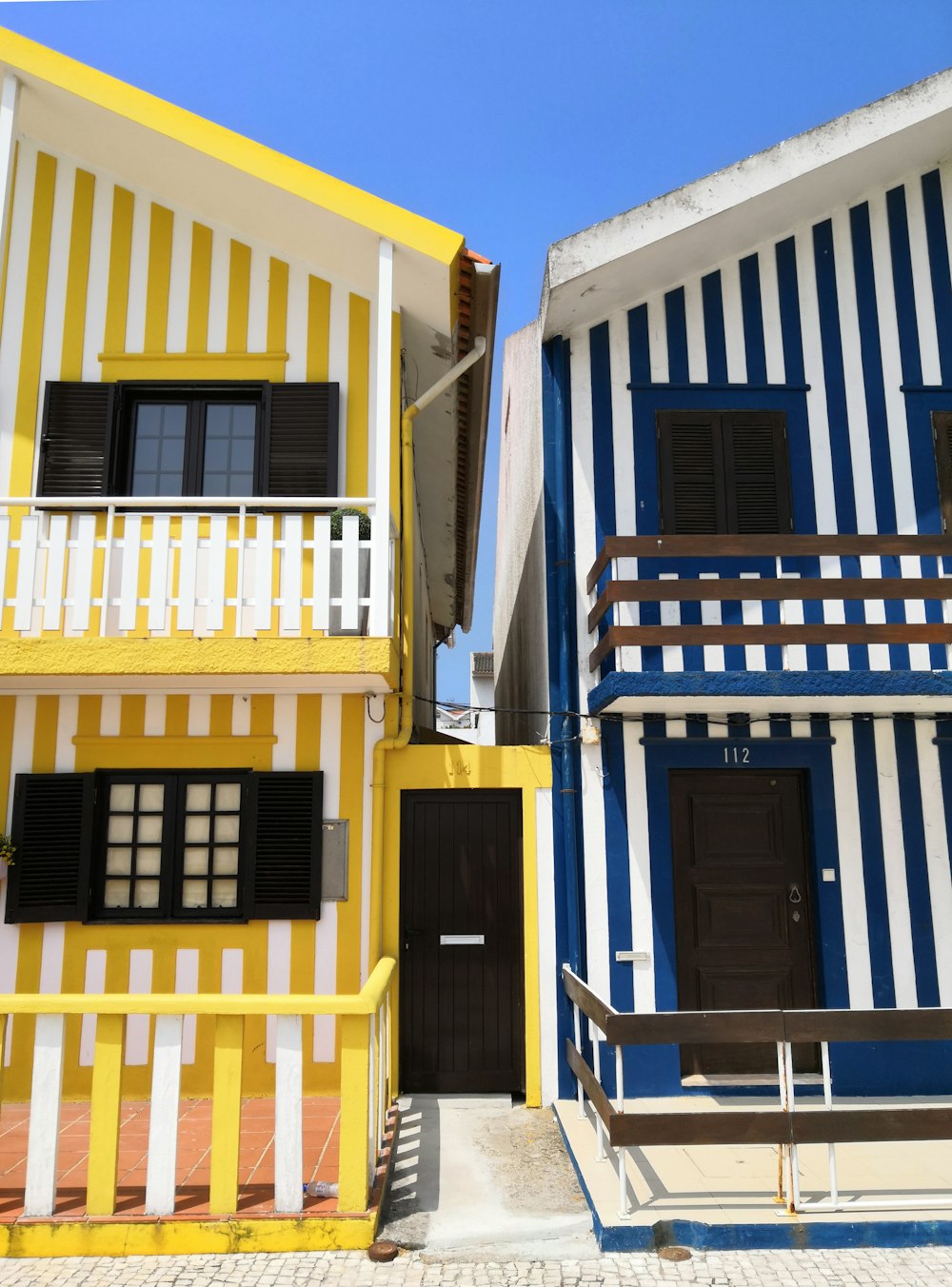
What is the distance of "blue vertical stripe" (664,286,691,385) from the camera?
8477 mm

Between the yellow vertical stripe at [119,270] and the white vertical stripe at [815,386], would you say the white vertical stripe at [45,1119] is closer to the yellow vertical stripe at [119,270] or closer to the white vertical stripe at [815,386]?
the yellow vertical stripe at [119,270]

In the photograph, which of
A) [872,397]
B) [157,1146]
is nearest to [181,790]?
[157,1146]

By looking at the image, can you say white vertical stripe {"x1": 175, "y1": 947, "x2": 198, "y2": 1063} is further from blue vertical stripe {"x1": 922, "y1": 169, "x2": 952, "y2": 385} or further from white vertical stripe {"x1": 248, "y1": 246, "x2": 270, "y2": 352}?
blue vertical stripe {"x1": 922, "y1": 169, "x2": 952, "y2": 385}

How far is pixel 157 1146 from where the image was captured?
5.21 m

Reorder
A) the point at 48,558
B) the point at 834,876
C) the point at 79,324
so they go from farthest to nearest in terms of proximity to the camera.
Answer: the point at 79,324
the point at 834,876
the point at 48,558

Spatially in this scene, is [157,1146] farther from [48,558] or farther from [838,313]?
[838,313]

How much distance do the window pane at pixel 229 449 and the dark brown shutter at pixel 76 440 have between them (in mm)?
810

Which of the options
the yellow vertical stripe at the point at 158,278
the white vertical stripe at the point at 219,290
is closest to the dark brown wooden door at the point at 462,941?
the white vertical stripe at the point at 219,290

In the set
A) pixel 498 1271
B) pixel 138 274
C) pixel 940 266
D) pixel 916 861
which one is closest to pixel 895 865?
pixel 916 861

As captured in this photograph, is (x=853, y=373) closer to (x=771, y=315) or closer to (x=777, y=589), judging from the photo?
(x=771, y=315)

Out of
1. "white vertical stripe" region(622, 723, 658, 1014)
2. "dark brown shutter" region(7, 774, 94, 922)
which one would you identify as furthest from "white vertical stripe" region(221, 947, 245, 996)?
"white vertical stripe" region(622, 723, 658, 1014)

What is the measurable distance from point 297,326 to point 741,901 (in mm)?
6166

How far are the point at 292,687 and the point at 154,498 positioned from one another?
183 centimetres

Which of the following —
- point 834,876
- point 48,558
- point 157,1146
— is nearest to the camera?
point 157,1146
